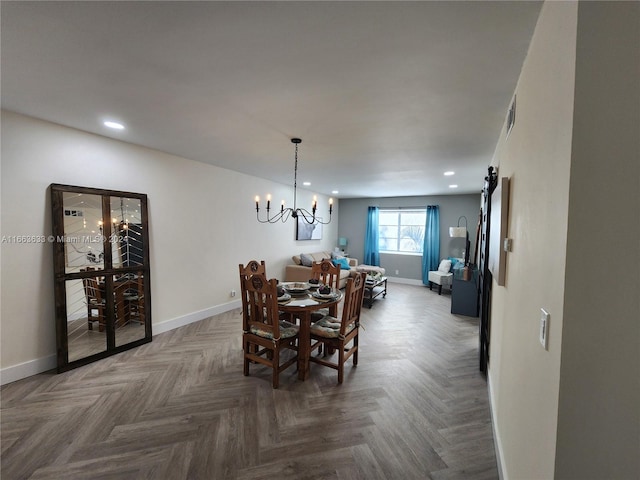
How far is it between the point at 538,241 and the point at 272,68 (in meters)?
1.69

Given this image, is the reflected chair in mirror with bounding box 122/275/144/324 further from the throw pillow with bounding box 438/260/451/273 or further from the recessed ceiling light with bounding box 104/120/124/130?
the throw pillow with bounding box 438/260/451/273

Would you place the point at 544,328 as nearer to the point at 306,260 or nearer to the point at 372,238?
the point at 306,260

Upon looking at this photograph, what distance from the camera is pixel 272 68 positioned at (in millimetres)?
1661

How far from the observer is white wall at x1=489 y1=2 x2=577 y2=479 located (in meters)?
0.86

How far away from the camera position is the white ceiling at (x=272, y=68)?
1.25 m

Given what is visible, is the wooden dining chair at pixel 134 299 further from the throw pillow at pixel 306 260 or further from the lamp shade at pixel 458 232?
the lamp shade at pixel 458 232

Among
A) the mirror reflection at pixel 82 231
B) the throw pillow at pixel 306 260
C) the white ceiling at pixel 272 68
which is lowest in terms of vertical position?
the throw pillow at pixel 306 260

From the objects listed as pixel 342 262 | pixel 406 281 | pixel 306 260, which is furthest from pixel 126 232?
pixel 406 281

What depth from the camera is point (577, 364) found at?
31.4 inches

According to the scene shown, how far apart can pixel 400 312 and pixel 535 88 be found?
166 inches

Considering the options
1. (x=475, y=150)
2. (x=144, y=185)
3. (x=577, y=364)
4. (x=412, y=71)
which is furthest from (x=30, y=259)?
(x=475, y=150)

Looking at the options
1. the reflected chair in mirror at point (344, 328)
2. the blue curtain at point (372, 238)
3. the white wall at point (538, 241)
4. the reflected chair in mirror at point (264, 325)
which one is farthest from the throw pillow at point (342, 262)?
the white wall at point (538, 241)

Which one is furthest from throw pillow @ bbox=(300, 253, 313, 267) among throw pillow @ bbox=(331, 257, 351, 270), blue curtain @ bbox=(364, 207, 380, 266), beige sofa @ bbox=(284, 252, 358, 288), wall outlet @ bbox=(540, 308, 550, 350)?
wall outlet @ bbox=(540, 308, 550, 350)

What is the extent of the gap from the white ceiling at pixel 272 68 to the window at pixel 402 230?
15.9ft
